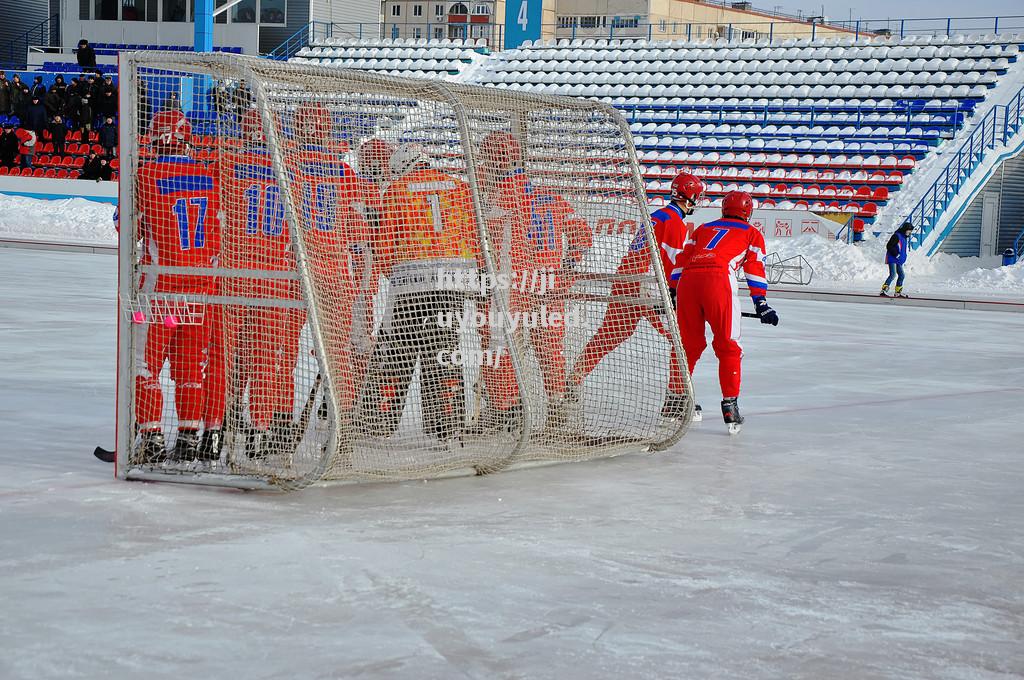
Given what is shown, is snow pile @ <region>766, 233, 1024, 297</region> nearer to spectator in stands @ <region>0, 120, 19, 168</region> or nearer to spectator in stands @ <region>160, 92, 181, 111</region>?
spectator in stands @ <region>160, 92, 181, 111</region>

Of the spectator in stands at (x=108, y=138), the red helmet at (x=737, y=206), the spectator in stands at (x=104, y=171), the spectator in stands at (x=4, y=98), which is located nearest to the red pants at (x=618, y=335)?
the red helmet at (x=737, y=206)

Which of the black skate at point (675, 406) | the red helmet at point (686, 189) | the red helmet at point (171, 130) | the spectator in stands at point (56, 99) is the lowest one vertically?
the black skate at point (675, 406)

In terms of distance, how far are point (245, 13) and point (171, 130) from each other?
3658 centimetres

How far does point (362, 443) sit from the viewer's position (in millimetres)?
5750

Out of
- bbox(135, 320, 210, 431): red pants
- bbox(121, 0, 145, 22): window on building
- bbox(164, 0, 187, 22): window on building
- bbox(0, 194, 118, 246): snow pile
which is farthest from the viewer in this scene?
bbox(121, 0, 145, 22): window on building

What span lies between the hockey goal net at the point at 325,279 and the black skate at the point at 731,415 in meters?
1.14

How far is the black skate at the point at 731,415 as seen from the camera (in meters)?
7.49

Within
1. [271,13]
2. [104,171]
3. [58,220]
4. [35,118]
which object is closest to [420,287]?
[58,220]

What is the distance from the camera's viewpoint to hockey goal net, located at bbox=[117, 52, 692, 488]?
5641mm

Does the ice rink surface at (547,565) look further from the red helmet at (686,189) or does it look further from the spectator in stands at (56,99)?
the spectator in stands at (56,99)

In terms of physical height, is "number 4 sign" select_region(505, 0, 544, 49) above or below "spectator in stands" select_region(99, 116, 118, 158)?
above

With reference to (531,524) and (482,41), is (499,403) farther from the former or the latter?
(482,41)

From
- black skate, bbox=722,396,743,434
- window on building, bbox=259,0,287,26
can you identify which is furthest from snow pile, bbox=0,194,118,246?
black skate, bbox=722,396,743,434

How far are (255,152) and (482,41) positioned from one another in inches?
1333
